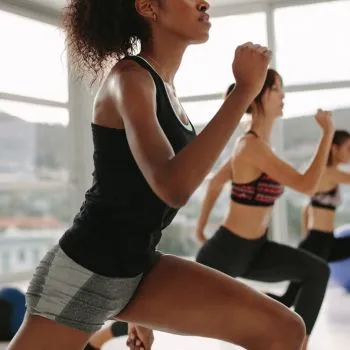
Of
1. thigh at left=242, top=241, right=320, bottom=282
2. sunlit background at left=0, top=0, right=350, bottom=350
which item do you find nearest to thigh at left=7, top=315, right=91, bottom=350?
thigh at left=242, top=241, right=320, bottom=282

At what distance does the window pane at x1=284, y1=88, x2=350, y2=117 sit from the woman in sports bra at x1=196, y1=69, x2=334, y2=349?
134 inches

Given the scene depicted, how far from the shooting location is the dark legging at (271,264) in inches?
90.9

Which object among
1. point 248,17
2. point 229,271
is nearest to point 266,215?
point 229,271

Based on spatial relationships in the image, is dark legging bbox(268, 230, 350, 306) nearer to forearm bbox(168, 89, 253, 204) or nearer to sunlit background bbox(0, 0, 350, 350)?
sunlit background bbox(0, 0, 350, 350)

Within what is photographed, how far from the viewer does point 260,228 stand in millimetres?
2408

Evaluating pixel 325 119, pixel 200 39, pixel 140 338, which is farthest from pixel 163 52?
pixel 325 119

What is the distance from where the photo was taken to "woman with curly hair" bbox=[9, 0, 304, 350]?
1.12 meters

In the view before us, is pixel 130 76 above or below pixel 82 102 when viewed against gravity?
above

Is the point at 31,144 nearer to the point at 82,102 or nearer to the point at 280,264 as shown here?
the point at 82,102

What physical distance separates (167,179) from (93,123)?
0.30 m

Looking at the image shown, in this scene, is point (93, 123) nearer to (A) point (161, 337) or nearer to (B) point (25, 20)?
(A) point (161, 337)

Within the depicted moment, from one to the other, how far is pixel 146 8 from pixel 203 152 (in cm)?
44

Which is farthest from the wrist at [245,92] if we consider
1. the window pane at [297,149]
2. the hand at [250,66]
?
the window pane at [297,149]

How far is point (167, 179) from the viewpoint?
3.07 ft
